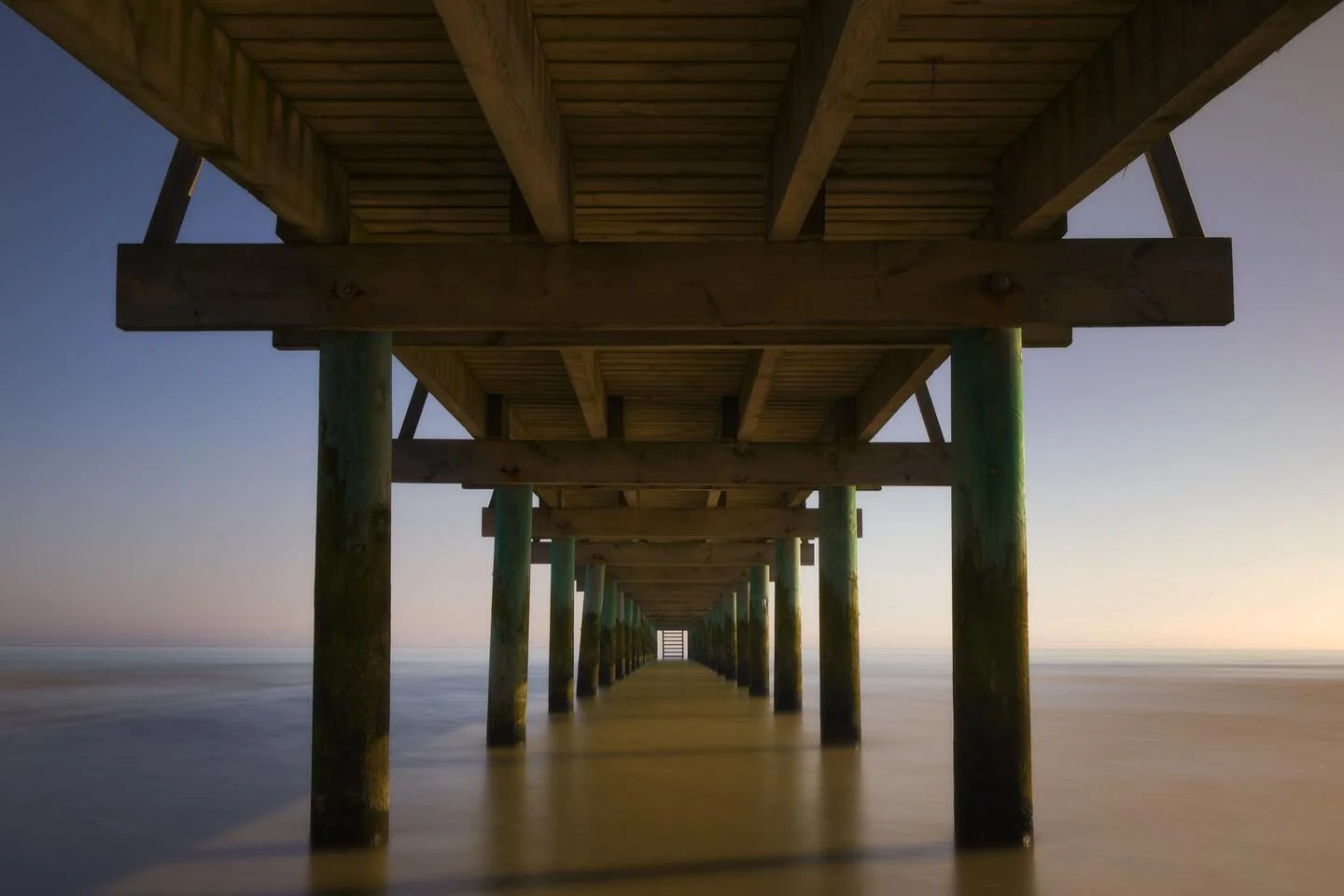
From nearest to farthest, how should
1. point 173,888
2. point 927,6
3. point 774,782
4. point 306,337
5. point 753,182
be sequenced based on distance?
1. point 927,6
2. point 173,888
3. point 753,182
4. point 306,337
5. point 774,782

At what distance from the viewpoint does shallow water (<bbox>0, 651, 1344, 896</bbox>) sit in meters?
7.35

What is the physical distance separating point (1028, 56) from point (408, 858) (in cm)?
546

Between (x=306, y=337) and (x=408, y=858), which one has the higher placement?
(x=306, y=337)

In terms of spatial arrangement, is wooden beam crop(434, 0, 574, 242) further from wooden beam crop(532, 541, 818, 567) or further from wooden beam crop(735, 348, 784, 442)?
wooden beam crop(532, 541, 818, 567)

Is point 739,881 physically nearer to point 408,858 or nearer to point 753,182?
point 408,858

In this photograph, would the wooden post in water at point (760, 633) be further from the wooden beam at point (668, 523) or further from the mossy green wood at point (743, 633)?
the wooden beam at point (668, 523)

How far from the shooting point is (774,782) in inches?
445

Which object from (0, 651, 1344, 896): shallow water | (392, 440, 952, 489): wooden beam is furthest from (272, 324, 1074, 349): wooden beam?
(392, 440, 952, 489): wooden beam

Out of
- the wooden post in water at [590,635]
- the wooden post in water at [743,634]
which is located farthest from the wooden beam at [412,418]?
the wooden post in water at [743,634]

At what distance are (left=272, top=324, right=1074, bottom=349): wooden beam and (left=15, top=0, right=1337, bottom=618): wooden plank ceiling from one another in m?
0.22

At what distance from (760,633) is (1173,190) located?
63.9 ft

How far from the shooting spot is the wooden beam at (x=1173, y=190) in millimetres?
7410

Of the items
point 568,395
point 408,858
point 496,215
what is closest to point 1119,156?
point 496,215

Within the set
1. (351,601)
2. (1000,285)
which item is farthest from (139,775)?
(1000,285)
